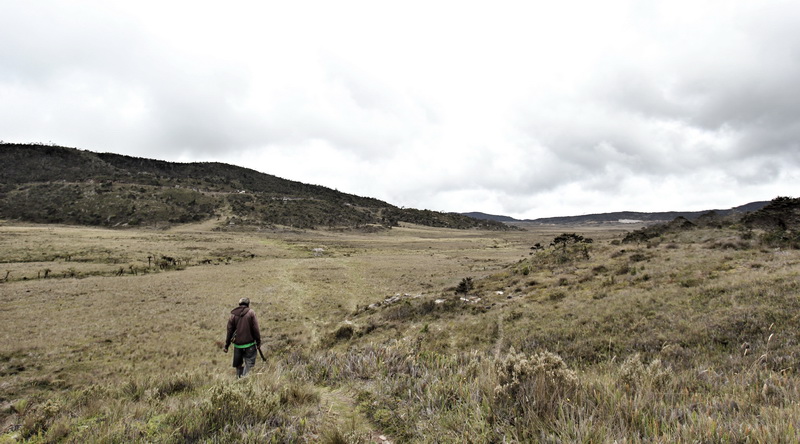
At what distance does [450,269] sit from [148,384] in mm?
36317

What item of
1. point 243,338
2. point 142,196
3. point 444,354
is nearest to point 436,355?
point 444,354

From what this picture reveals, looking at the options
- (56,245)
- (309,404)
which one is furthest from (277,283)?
(56,245)

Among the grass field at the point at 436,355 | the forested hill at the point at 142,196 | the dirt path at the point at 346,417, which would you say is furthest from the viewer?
the forested hill at the point at 142,196

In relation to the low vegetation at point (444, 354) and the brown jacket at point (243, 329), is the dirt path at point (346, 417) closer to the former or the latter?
the low vegetation at point (444, 354)

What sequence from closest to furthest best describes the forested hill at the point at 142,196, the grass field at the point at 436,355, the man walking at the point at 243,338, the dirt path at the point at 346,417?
the grass field at the point at 436,355
the dirt path at the point at 346,417
the man walking at the point at 243,338
the forested hill at the point at 142,196

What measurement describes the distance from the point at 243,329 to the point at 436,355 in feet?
17.9

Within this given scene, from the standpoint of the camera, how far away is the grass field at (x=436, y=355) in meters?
3.85

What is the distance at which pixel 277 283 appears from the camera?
1230 inches

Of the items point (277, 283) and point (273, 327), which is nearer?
point (273, 327)

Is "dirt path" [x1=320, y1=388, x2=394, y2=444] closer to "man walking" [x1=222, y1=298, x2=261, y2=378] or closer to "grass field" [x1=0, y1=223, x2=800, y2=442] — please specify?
"grass field" [x1=0, y1=223, x2=800, y2=442]

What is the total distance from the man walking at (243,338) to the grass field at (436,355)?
536mm

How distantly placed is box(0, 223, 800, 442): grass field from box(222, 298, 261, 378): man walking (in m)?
0.54

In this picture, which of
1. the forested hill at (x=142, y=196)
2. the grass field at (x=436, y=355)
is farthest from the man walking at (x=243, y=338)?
the forested hill at (x=142, y=196)

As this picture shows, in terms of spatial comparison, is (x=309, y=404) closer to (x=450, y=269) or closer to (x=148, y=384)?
(x=148, y=384)
